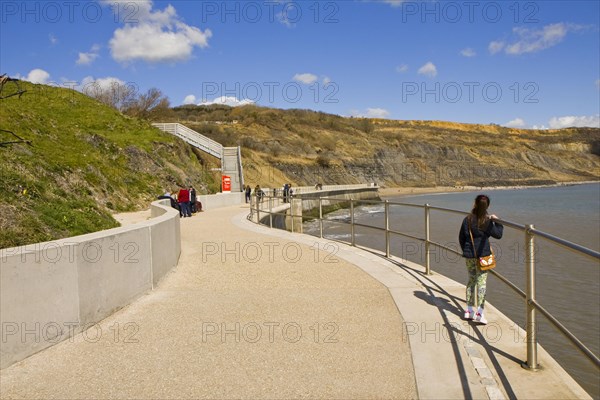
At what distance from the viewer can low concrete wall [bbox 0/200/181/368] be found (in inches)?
183

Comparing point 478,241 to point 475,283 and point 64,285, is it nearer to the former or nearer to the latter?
point 475,283

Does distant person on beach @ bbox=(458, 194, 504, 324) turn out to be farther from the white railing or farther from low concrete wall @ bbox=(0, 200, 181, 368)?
the white railing

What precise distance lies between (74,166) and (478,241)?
72.3 feet

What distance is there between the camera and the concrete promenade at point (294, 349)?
407 centimetres

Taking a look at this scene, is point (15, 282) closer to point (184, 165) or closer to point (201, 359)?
point (201, 359)

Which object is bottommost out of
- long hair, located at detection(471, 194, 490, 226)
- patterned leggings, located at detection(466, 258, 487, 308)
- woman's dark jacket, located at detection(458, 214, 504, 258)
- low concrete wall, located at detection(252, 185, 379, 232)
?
low concrete wall, located at detection(252, 185, 379, 232)

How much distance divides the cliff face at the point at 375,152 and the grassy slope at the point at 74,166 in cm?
2656

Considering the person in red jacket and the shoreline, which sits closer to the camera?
the person in red jacket

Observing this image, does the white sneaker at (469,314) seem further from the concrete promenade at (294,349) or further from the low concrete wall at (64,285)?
the low concrete wall at (64,285)

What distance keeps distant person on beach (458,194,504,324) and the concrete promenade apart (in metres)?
0.21

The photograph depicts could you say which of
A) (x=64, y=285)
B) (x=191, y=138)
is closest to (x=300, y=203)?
(x=191, y=138)

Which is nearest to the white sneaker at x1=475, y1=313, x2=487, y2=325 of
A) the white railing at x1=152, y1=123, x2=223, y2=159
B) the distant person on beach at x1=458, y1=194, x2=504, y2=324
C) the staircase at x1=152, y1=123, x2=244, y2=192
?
the distant person on beach at x1=458, y1=194, x2=504, y2=324

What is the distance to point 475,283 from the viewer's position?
5.80 m

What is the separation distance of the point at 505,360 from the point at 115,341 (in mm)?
3560
